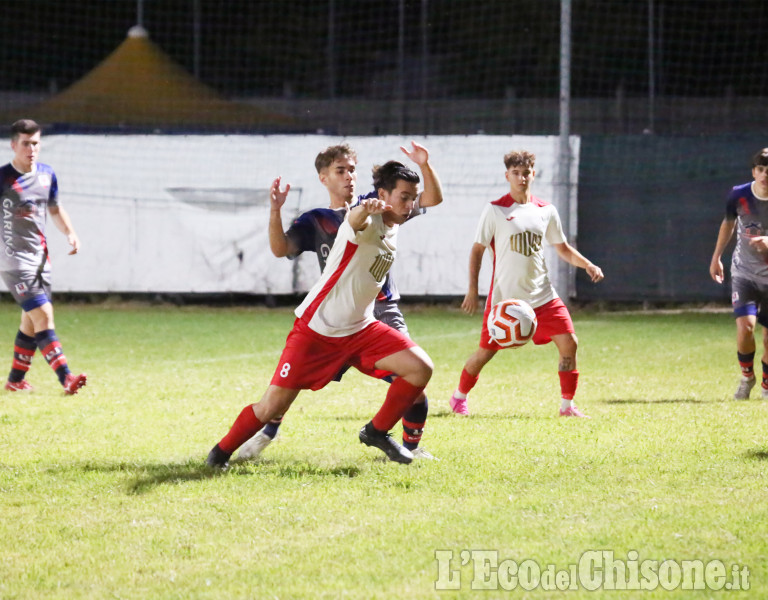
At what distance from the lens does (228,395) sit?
9.18 m

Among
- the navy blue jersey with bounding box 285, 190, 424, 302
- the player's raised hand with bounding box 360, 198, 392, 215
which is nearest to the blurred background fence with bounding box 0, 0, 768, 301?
the navy blue jersey with bounding box 285, 190, 424, 302

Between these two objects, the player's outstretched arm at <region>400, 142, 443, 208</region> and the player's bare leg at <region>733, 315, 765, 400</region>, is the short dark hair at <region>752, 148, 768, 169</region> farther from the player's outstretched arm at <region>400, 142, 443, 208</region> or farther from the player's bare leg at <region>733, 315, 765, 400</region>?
the player's outstretched arm at <region>400, 142, 443, 208</region>

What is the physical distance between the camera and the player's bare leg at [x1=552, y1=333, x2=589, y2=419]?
809 centimetres

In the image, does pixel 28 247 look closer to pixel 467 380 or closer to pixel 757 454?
pixel 467 380

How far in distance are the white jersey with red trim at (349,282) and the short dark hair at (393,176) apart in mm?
173

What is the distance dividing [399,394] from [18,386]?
Answer: 4.69 meters

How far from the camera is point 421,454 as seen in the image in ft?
21.1

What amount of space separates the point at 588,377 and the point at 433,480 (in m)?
4.87

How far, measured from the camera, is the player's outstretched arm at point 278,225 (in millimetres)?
5875

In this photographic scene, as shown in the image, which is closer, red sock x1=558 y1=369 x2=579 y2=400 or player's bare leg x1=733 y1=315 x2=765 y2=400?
red sock x1=558 y1=369 x2=579 y2=400

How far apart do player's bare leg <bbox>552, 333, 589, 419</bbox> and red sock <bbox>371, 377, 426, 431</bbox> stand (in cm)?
220

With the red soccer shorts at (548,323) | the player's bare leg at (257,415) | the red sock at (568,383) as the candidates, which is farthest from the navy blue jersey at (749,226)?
the player's bare leg at (257,415)

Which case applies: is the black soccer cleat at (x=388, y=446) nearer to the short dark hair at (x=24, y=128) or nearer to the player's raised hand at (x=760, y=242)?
the player's raised hand at (x=760, y=242)

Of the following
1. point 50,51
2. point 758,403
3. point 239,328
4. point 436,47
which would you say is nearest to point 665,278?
point 239,328
